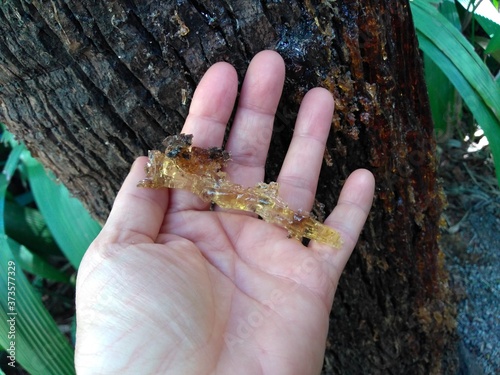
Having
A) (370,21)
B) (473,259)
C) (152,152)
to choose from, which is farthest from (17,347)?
(473,259)

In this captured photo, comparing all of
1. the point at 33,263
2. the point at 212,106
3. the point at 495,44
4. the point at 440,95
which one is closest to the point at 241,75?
the point at 212,106

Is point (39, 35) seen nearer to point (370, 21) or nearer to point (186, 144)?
point (186, 144)

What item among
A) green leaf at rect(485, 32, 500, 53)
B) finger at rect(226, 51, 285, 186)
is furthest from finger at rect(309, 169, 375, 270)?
green leaf at rect(485, 32, 500, 53)

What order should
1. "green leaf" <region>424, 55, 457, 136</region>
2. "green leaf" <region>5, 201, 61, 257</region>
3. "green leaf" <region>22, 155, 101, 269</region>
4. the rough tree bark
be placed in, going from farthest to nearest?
1. "green leaf" <region>5, 201, 61, 257</region>
2. "green leaf" <region>22, 155, 101, 269</region>
3. "green leaf" <region>424, 55, 457, 136</region>
4. the rough tree bark

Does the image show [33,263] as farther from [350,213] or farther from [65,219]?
[350,213]

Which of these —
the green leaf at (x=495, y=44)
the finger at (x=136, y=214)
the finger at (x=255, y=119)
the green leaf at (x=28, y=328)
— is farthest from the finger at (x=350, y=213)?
the green leaf at (x=28, y=328)

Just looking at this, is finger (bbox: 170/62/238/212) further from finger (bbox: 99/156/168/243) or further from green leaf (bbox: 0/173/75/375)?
green leaf (bbox: 0/173/75/375)
